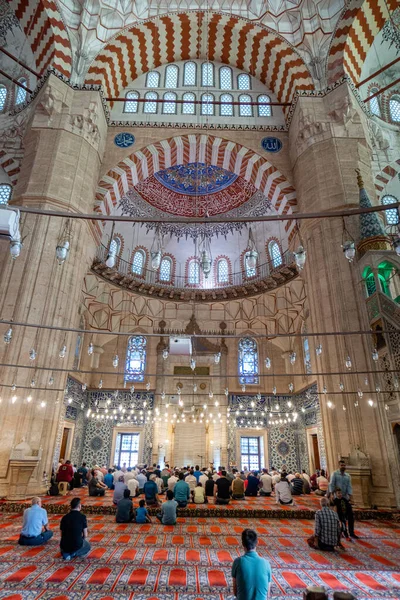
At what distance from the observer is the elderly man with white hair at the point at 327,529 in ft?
14.1

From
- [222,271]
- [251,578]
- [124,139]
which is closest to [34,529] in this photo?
[251,578]

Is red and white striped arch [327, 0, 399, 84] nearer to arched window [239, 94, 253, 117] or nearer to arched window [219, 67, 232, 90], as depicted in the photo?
arched window [239, 94, 253, 117]

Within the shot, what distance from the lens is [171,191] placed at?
15508mm

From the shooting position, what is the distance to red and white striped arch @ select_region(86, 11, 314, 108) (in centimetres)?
1059

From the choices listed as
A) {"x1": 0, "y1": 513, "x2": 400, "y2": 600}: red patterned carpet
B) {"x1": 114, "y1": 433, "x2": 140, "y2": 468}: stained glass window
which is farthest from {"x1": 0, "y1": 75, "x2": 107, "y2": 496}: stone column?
{"x1": 114, "y1": 433, "x2": 140, "y2": 468}: stained glass window

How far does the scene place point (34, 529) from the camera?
4.21 metres

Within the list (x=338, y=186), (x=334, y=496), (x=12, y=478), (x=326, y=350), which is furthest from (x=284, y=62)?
(x=12, y=478)

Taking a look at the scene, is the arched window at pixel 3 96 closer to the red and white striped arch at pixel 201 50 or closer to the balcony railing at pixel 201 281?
the red and white striped arch at pixel 201 50

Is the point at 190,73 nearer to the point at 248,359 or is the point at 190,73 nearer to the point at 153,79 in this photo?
the point at 153,79

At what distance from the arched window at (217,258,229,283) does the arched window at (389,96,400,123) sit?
7.67 meters

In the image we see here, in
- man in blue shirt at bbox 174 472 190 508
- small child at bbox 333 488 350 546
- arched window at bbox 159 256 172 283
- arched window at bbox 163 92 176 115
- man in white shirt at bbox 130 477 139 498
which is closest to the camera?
small child at bbox 333 488 350 546

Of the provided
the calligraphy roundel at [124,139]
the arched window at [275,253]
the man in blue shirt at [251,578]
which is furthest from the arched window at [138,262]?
the man in blue shirt at [251,578]

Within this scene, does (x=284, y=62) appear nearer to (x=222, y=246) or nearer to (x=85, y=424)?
(x=222, y=246)

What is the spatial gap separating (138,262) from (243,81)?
758cm
